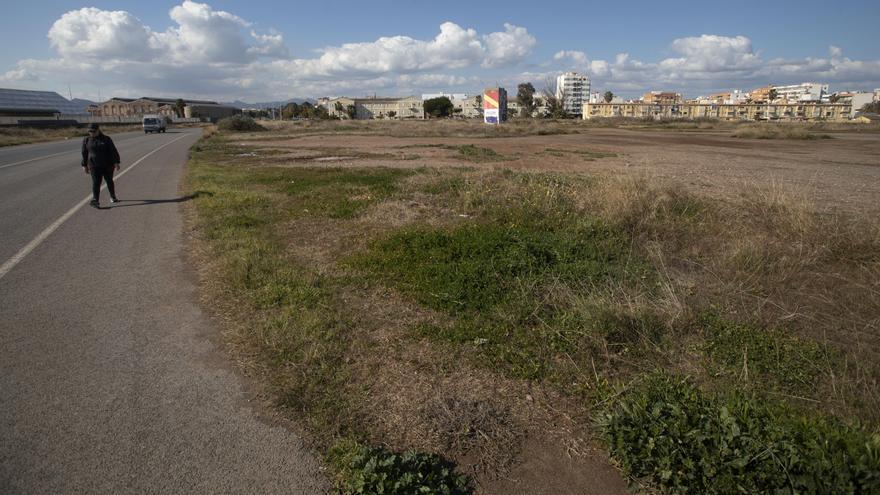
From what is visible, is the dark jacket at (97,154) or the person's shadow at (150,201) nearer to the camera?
the dark jacket at (97,154)

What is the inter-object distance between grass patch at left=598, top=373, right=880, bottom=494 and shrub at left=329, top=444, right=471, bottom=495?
0.97 meters

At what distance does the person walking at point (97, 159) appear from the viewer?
10.5 m

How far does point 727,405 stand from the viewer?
2.84 m

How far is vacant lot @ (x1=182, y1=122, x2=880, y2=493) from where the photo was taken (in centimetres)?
274

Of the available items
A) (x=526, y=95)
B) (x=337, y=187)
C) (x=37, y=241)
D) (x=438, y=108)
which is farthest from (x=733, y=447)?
(x=438, y=108)

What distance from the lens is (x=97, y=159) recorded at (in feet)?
34.4

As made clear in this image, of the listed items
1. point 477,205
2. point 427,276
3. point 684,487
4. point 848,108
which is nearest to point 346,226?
point 477,205

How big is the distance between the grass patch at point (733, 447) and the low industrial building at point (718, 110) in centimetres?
13760

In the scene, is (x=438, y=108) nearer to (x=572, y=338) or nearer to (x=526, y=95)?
(x=526, y=95)

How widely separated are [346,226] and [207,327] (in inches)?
157

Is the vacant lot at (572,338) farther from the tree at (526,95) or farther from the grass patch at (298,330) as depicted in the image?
the tree at (526,95)

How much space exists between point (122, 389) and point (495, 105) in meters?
66.2

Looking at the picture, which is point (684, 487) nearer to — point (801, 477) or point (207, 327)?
point (801, 477)

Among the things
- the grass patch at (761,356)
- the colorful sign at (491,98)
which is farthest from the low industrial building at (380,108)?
the grass patch at (761,356)
